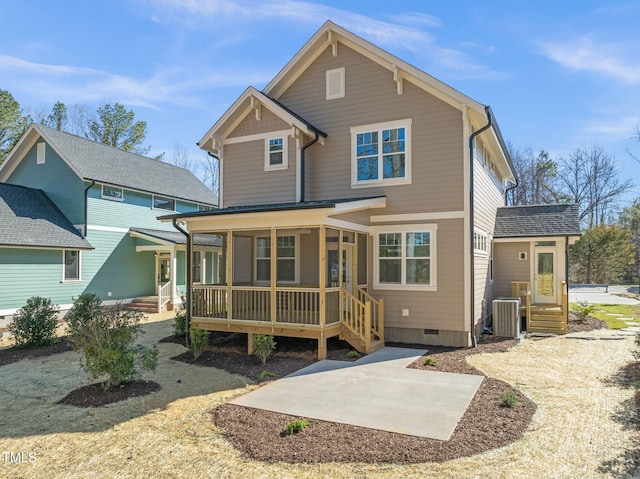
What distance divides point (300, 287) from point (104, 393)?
4769 mm

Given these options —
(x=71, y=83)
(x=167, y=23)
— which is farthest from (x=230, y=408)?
(x=71, y=83)

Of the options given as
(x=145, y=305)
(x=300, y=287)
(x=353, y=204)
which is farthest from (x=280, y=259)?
(x=145, y=305)

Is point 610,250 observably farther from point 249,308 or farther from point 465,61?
point 249,308

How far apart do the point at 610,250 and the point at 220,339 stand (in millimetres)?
33002

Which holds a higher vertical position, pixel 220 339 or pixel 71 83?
pixel 71 83

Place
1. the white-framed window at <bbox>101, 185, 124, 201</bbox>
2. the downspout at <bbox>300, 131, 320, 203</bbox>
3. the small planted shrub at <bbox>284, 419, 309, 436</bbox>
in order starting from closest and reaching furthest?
1. the small planted shrub at <bbox>284, 419, 309, 436</bbox>
2. the downspout at <bbox>300, 131, 320, 203</bbox>
3. the white-framed window at <bbox>101, 185, 124, 201</bbox>

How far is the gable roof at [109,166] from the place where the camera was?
19078 millimetres

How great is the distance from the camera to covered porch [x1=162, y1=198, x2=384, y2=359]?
10.0 m

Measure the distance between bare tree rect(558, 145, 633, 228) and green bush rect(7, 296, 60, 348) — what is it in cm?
4299

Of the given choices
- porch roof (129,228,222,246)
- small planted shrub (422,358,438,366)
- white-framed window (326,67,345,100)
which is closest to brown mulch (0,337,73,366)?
porch roof (129,228,222,246)

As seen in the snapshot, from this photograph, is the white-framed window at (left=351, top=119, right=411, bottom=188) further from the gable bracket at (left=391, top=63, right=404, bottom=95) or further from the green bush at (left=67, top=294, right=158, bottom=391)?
the green bush at (left=67, top=294, right=158, bottom=391)

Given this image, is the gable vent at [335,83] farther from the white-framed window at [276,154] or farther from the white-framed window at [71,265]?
the white-framed window at [71,265]

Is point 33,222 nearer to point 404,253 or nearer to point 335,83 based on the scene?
point 335,83

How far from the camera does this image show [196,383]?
8.19m
